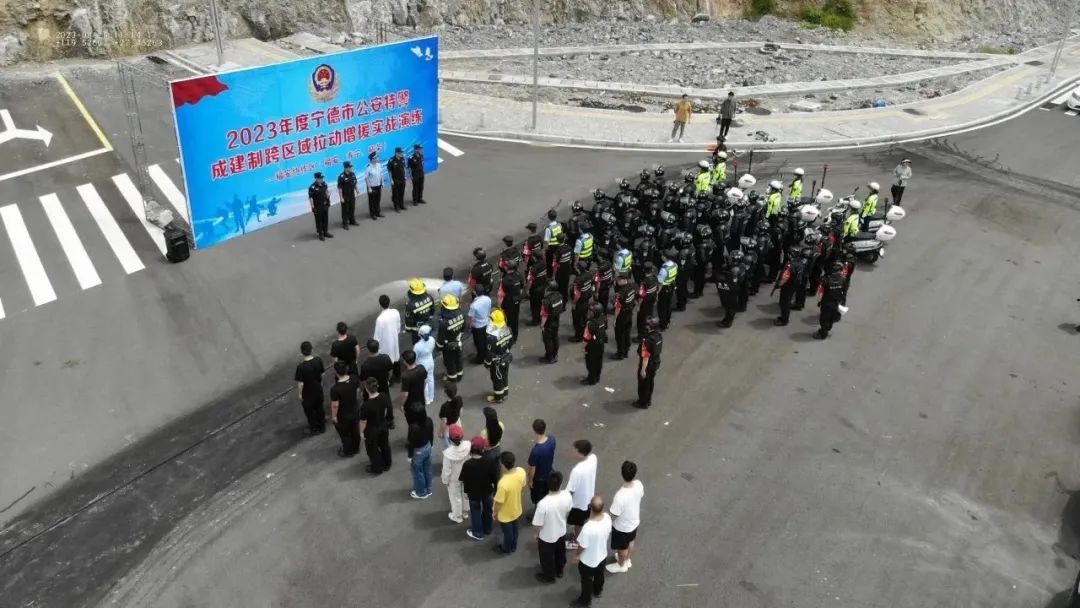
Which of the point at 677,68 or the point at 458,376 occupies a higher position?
the point at 677,68

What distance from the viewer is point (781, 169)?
2353 centimetres

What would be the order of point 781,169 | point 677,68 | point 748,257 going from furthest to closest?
point 677,68 < point 781,169 < point 748,257

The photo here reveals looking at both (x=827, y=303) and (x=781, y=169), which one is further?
(x=781, y=169)

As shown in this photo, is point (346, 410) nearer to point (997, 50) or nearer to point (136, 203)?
point (136, 203)

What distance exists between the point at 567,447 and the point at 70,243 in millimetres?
12200

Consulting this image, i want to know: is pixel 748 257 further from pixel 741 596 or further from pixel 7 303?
pixel 7 303

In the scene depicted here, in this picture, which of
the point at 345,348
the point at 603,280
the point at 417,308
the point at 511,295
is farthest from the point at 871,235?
the point at 345,348

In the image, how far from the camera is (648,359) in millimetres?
12242

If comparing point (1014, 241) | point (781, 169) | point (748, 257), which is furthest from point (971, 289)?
point (781, 169)

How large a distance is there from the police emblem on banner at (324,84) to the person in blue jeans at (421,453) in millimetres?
10917

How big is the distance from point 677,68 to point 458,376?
23004 millimetres

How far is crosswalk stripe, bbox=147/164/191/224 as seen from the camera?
62.2ft

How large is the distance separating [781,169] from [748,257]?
30.2ft

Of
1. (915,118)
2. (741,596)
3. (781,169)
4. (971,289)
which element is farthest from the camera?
(915,118)
